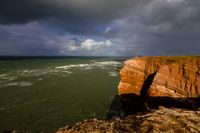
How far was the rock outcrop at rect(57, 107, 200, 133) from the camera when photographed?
6.79 m

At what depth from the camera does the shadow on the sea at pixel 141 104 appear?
1658cm

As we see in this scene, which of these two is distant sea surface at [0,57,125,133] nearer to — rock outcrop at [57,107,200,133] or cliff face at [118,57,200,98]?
cliff face at [118,57,200,98]

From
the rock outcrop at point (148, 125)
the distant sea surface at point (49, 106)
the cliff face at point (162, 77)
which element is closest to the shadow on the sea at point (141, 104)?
the cliff face at point (162, 77)

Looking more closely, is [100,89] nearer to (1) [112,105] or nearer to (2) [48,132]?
(1) [112,105]

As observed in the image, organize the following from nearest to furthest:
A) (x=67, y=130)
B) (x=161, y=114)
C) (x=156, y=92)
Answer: (x=67, y=130) < (x=161, y=114) < (x=156, y=92)

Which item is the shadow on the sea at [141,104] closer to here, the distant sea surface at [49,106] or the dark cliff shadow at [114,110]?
the dark cliff shadow at [114,110]

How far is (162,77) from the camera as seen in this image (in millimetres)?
18844

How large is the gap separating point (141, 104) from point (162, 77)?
174 inches

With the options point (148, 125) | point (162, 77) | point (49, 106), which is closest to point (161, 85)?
point (162, 77)

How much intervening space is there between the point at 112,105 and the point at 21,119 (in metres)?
12.3

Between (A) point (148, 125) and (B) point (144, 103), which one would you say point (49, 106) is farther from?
(A) point (148, 125)

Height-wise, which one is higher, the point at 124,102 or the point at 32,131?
the point at 124,102

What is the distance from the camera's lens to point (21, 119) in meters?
19.9

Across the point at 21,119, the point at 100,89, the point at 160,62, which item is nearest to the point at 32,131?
the point at 21,119
